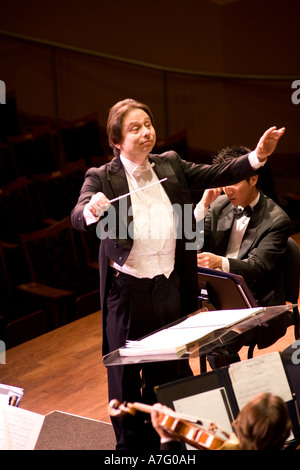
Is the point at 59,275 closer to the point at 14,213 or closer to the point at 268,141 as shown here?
Result: the point at 14,213

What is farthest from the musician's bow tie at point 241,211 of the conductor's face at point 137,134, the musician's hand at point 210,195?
the conductor's face at point 137,134

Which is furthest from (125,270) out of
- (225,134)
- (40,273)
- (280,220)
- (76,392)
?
(225,134)

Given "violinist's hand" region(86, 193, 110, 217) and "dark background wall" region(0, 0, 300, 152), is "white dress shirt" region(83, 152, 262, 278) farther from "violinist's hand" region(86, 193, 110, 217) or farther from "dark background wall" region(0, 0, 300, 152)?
"dark background wall" region(0, 0, 300, 152)

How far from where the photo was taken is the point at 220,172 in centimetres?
247

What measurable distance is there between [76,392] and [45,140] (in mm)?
2770

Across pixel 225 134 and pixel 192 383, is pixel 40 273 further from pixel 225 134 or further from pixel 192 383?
pixel 225 134

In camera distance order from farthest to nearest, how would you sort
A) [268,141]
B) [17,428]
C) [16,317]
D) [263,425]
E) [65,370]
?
[16,317] → [65,370] → [268,141] → [17,428] → [263,425]

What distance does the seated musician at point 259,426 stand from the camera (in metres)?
1.77

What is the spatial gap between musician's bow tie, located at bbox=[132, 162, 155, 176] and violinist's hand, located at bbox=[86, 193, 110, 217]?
310mm

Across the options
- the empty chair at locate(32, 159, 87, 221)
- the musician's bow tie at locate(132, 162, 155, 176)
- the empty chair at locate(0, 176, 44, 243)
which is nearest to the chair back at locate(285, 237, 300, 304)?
the musician's bow tie at locate(132, 162, 155, 176)

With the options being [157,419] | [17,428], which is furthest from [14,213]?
[157,419]

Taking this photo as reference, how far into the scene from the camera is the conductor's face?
236 centimetres

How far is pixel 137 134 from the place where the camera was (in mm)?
2363

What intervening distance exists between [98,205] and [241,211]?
0.98 m
